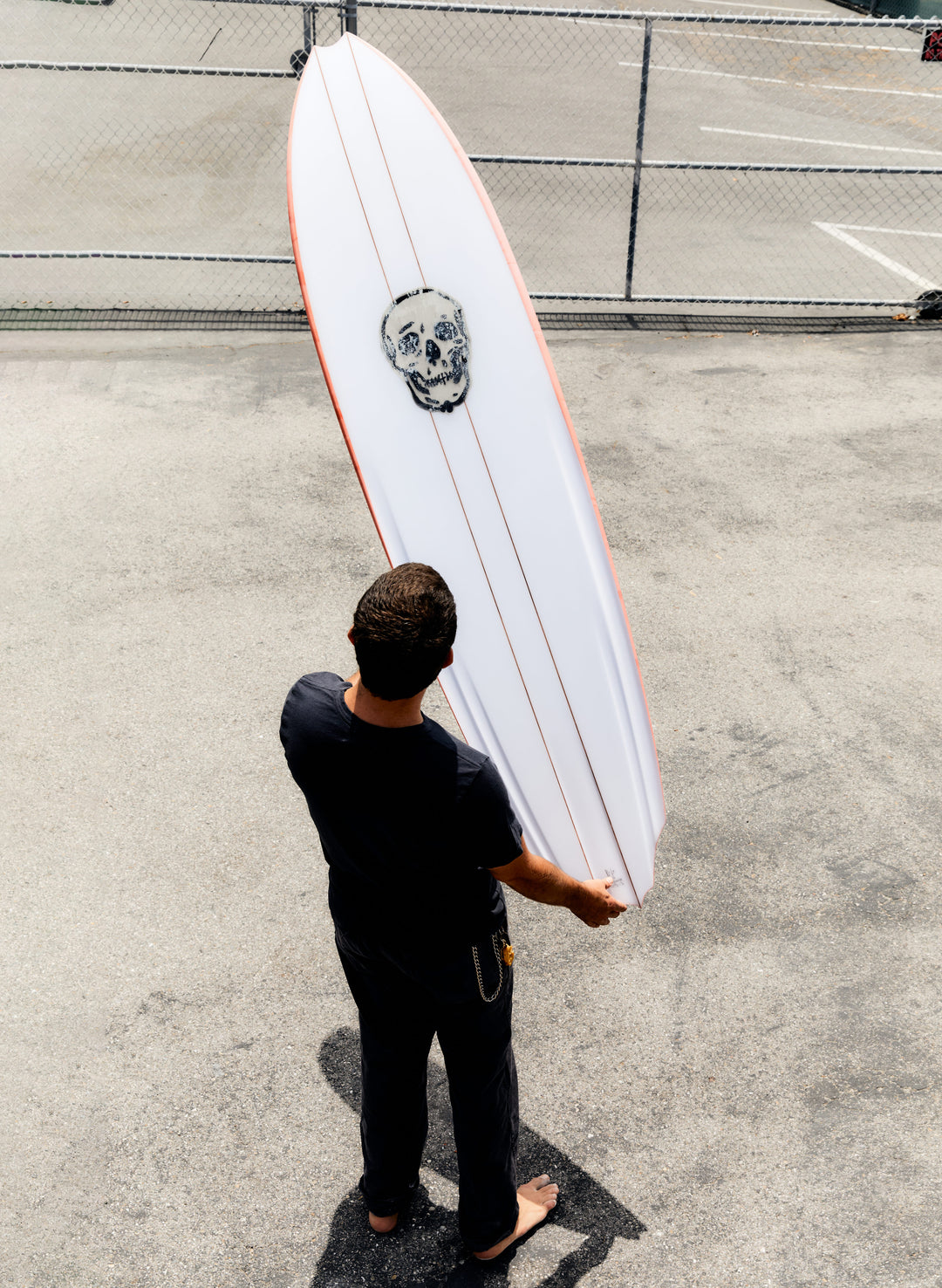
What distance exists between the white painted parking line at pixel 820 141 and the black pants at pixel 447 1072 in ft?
41.7

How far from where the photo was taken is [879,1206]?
311 centimetres

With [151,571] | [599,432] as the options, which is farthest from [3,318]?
[599,432]

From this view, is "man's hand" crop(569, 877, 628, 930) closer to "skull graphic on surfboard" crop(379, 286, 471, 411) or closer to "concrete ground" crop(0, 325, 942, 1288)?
"concrete ground" crop(0, 325, 942, 1288)

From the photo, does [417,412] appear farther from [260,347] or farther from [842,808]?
[260,347]

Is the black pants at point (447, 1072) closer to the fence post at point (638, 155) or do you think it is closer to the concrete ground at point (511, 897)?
the concrete ground at point (511, 897)

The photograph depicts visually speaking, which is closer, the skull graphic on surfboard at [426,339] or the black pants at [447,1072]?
the black pants at [447,1072]

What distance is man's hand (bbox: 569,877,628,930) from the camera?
2562 mm

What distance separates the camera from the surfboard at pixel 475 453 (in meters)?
3.05

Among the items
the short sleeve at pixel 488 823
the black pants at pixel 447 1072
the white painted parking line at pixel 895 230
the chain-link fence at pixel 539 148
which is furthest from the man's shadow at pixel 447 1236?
the white painted parking line at pixel 895 230

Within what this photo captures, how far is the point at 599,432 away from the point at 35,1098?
5.11 meters

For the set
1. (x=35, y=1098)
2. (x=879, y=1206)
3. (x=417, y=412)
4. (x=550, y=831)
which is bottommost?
(x=35, y=1098)

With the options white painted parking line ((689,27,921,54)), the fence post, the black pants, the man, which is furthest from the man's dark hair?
white painted parking line ((689,27,921,54))

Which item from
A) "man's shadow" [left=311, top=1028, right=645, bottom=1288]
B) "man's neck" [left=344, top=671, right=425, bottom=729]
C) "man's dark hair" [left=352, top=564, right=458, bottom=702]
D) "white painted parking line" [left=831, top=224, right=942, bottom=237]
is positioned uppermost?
"man's dark hair" [left=352, top=564, right=458, bottom=702]

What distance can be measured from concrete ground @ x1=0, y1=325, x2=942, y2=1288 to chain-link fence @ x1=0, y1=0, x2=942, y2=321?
8.61ft
